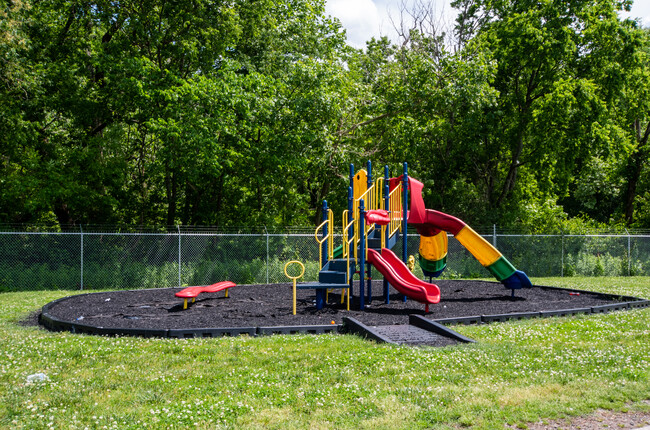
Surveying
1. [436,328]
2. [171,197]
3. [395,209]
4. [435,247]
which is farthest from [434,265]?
[171,197]

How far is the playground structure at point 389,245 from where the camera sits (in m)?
10.8

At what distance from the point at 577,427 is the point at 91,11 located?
70.1ft

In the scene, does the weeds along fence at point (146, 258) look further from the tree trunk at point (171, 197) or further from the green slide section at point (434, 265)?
the green slide section at point (434, 265)

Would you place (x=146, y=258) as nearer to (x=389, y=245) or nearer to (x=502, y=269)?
(x=389, y=245)

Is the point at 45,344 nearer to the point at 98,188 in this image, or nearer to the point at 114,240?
the point at 114,240

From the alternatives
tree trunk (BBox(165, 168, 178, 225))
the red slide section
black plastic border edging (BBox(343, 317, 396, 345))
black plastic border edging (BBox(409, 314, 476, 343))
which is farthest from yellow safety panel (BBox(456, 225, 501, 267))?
tree trunk (BBox(165, 168, 178, 225))

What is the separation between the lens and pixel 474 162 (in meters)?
26.0

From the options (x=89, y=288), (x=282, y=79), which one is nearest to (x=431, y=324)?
(x=89, y=288)

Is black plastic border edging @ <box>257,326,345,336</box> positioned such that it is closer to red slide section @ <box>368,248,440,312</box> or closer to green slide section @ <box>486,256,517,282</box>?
red slide section @ <box>368,248,440,312</box>

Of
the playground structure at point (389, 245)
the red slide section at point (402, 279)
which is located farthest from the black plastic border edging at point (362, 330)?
the red slide section at point (402, 279)

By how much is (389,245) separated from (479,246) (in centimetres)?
242

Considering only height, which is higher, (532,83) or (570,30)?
(570,30)

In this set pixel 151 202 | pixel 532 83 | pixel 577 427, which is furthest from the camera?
pixel 532 83

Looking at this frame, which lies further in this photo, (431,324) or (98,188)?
(98,188)
